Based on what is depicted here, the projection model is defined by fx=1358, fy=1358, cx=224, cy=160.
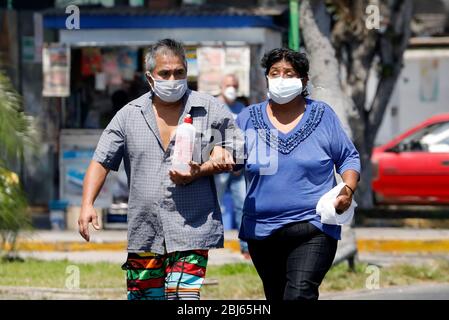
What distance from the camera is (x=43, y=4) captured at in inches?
742

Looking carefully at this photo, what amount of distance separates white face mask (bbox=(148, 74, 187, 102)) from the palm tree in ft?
16.1

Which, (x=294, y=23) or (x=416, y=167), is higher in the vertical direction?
(x=294, y=23)

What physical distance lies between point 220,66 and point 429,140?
4.55 metres

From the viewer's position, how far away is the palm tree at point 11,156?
1191cm

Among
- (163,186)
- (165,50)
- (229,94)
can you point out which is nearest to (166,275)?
(163,186)

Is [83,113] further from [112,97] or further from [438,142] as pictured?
[438,142]

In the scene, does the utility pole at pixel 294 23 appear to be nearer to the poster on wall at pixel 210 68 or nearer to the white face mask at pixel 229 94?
the poster on wall at pixel 210 68

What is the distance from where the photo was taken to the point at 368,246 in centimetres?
1513

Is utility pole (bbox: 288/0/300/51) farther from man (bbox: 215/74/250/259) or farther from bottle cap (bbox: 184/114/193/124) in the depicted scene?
bottle cap (bbox: 184/114/193/124)

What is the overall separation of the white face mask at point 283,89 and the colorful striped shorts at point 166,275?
0.94 m

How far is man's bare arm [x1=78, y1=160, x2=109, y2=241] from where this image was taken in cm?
703

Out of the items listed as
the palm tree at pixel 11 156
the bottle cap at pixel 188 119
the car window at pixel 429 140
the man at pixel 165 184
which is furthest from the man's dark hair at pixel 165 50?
the car window at pixel 429 140

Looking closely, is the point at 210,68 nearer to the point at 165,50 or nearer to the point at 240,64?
the point at 240,64

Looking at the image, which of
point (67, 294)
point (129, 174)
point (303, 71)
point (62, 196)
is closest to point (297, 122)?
point (303, 71)
